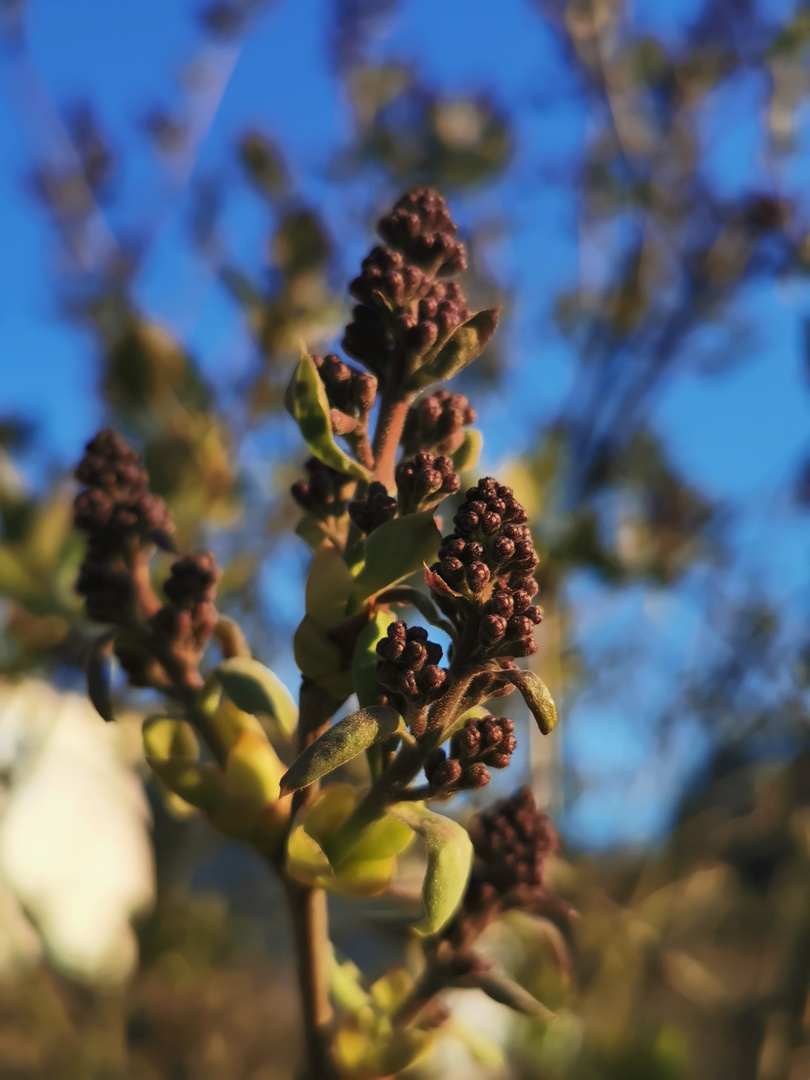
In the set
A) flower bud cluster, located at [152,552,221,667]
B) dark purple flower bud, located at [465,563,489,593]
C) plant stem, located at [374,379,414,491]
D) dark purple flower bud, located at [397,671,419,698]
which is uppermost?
plant stem, located at [374,379,414,491]

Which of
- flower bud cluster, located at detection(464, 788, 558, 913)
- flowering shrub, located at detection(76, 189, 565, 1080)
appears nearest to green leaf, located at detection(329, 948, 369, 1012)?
flowering shrub, located at detection(76, 189, 565, 1080)

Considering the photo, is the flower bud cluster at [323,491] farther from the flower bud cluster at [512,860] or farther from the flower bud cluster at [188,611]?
the flower bud cluster at [512,860]

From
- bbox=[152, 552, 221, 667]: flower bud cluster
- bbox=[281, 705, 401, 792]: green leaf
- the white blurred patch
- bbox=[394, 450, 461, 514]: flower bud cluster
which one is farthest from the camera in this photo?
the white blurred patch

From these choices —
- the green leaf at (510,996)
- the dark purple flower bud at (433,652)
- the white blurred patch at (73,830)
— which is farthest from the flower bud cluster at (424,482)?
the white blurred patch at (73,830)

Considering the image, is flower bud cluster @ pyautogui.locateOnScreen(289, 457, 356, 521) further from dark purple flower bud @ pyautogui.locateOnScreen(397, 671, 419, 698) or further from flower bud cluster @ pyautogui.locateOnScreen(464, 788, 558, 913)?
flower bud cluster @ pyautogui.locateOnScreen(464, 788, 558, 913)

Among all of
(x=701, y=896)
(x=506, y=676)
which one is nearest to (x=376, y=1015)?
(x=506, y=676)

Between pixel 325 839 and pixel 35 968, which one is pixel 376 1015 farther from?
pixel 35 968
